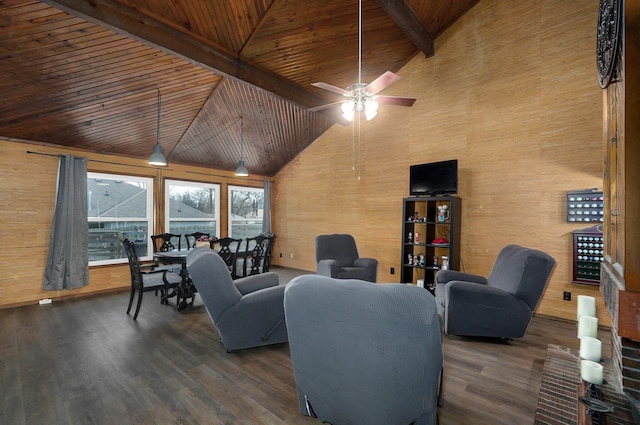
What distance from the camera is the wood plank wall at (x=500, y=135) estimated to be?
3459mm

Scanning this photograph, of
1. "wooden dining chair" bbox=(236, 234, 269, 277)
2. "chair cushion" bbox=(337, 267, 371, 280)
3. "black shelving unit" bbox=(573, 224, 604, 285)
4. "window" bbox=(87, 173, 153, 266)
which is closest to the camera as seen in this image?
"black shelving unit" bbox=(573, 224, 604, 285)

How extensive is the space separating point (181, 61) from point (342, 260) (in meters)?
3.79

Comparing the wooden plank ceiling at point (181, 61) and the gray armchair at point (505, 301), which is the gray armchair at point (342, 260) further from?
the wooden plank ceiling at point (181, 61)

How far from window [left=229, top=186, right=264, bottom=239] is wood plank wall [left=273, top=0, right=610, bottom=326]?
310 centimetres

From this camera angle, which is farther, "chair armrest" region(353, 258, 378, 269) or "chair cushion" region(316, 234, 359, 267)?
"chair cushion" region(316, 234, 359, 267)

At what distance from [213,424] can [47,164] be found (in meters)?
5.10

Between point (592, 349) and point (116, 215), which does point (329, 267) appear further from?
point (116, 215)

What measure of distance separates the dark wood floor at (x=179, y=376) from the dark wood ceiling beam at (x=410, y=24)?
13.6 feet

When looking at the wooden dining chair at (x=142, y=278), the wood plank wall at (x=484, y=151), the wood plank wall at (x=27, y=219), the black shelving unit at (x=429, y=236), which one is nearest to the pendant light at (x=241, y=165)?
the wood plank wall at (x=484, y=151)

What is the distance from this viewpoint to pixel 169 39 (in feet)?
10.2

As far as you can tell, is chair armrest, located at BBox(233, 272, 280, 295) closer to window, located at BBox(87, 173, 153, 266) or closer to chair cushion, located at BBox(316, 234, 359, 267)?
chair cushion, located at BBox(316, 234, 359, 267)

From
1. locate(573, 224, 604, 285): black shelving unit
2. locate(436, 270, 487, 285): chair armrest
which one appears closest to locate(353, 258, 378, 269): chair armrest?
locate(436, 270, 487, 285): chair armrest

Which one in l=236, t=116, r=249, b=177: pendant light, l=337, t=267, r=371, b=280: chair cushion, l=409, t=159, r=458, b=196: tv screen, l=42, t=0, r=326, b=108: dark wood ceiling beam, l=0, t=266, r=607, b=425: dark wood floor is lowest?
l=0, t=266, r=607, b=425: dark wood floor

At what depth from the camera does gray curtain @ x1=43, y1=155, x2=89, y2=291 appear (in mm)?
4332
